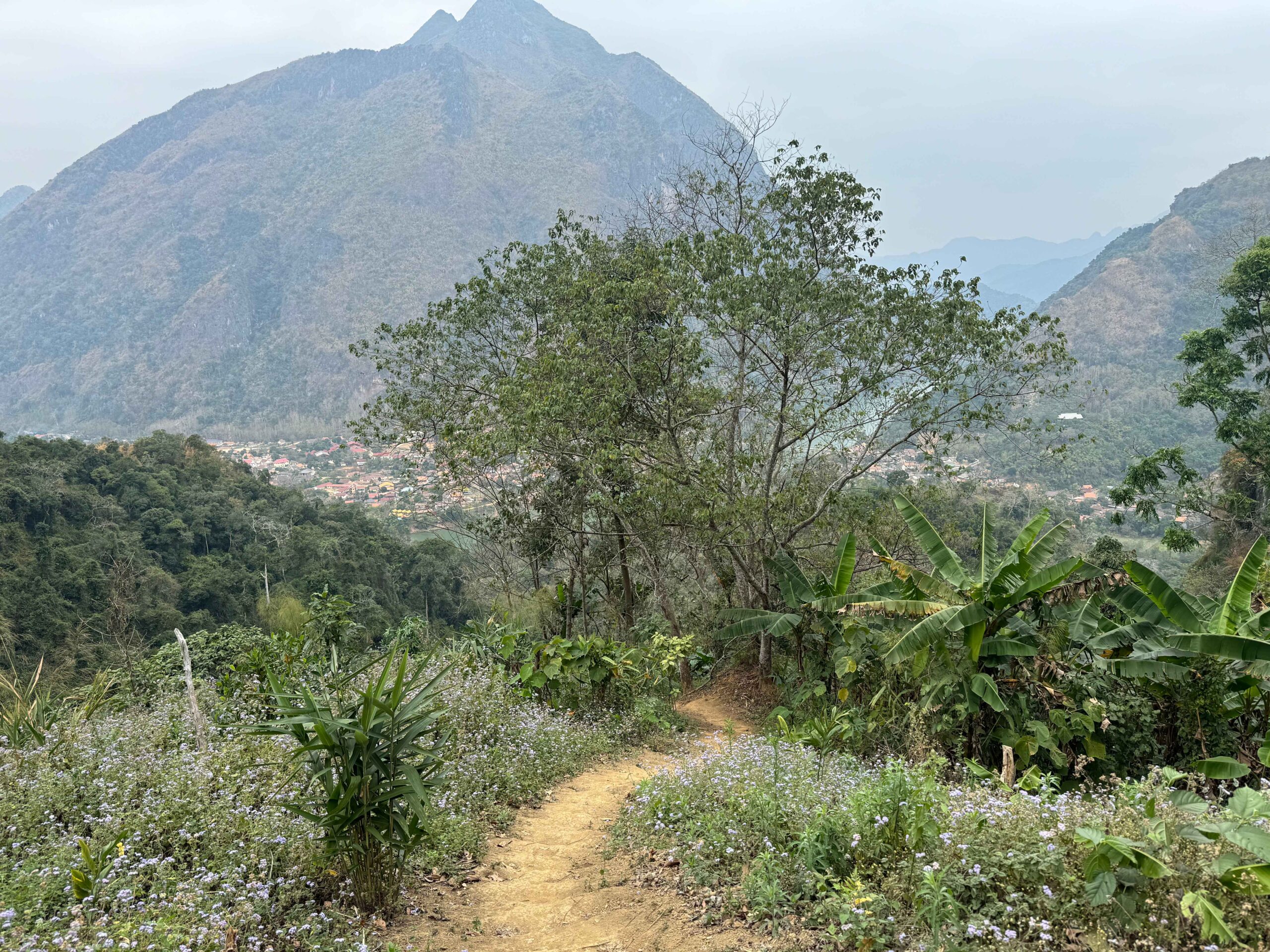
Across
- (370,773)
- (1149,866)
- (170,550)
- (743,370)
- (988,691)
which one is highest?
(743,370)

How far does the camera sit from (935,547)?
313 inches

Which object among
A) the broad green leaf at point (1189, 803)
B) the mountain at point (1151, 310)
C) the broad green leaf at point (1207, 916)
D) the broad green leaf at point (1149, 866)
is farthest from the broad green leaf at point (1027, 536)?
the mountain at point (1151, 310)

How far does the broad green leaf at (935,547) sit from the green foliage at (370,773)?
540 centimetres

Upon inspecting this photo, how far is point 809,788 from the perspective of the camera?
5.06 metres

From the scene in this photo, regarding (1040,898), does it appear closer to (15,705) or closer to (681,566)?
(15,705)

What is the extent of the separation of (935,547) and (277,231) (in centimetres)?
16645

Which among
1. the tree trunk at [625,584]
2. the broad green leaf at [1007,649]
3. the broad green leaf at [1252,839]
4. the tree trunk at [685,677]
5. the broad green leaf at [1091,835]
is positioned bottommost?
the tree trunk at [685,677]

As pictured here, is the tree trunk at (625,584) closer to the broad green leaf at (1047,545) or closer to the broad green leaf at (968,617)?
the broad green leaf at (1047,545)

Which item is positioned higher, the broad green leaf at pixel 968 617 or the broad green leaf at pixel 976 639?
the broad green leaf at pixel 968 617

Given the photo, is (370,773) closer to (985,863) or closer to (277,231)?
(985,863)

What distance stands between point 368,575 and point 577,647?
101ft

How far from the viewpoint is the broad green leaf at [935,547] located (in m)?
7.62

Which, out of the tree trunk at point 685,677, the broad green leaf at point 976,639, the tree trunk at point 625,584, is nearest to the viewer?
the broad green leaf at point 976,639

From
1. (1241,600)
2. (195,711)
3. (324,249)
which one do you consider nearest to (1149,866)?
(1241,600)
